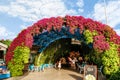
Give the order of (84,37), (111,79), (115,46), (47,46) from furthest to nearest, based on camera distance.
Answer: (47,46) < (84,37) < (115,46) < (111,79)

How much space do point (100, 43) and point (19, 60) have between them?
6.84 m

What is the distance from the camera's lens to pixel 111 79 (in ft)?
56.9

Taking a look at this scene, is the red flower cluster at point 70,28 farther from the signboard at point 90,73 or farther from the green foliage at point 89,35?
the signboard at point 90,73

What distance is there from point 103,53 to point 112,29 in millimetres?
1994

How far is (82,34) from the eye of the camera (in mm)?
19953

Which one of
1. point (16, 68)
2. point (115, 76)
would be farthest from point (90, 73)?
point (16, 68)

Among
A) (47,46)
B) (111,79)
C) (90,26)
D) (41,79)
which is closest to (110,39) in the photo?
(90,26)

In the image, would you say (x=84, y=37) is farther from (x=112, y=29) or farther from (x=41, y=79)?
(x=41, y=79)

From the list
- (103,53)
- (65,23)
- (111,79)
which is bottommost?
(111,79)

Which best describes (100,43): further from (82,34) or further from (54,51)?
(54,51)

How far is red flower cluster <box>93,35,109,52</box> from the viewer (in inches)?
719

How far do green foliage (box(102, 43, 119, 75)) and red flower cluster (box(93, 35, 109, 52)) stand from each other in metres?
0.36

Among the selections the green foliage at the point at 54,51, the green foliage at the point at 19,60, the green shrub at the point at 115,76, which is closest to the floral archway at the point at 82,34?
the green foliage at the point at 19,60

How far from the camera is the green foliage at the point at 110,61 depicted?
59.1ft
